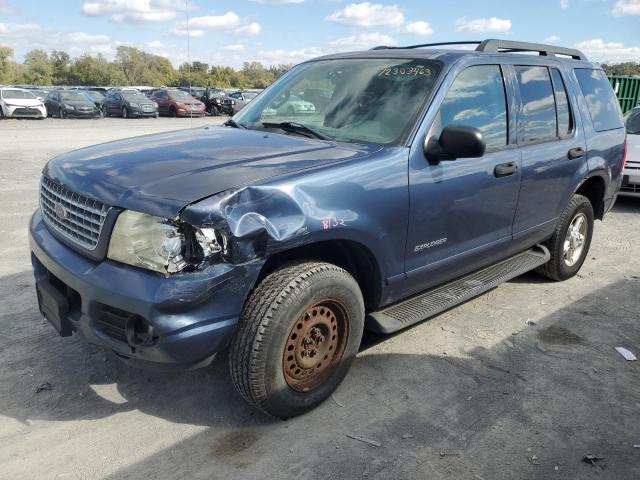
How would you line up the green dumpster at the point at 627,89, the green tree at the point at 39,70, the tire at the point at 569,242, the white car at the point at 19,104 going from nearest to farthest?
the tire at the point at 569,242
the green dumpster at the point at 627,89
the white car at the point at 19,104
the green tree at the point at 39,70

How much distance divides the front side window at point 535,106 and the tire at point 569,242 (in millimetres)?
867

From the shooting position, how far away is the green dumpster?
54.7 feet

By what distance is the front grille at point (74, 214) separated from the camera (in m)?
2.75

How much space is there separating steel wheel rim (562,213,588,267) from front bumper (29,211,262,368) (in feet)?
12.0

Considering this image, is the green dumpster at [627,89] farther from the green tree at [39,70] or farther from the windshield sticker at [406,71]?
the green tree at [39,70]

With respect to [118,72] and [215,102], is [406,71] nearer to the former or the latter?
[215,102]

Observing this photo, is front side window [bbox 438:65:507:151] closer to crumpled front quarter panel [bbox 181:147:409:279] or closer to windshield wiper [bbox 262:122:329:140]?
crumpled front quarter panel [bbox 181:147:409:279]

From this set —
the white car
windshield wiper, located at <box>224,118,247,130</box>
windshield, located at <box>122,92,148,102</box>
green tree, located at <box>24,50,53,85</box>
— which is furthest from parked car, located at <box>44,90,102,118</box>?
green tree, located at <box>24,50,53,85</box>

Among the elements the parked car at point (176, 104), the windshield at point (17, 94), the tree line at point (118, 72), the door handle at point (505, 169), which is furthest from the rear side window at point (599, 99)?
the tree line at point (118, 72)

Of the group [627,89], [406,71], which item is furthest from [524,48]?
[627,89]

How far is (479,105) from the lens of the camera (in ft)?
12.5

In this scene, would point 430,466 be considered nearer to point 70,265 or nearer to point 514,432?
point 514,432

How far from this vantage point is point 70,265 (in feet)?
9.23

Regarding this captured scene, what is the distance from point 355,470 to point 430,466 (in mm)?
369
